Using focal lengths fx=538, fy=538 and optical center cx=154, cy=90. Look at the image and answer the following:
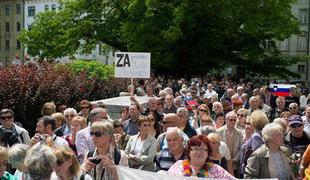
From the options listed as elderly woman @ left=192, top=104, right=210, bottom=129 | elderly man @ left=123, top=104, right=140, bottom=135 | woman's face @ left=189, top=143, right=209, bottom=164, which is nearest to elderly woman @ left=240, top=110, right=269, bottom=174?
woman's face @ left=189, top=143, right=209, bottom=164

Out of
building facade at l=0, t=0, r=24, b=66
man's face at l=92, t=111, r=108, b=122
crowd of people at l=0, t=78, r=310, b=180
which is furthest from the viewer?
building facade at l=0, t=0, r=24, b=66

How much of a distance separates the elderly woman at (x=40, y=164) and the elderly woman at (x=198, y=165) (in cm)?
158

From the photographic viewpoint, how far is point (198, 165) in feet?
18.5

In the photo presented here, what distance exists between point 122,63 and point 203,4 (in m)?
22.0

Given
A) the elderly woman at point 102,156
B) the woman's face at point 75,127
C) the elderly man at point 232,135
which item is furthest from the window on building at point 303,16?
the elderly woman at point 102,156

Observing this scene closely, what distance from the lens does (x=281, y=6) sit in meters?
36.9

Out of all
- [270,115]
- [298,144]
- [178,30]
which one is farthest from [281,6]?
Result: [298,144]

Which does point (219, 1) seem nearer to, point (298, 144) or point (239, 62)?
point (239, 62)

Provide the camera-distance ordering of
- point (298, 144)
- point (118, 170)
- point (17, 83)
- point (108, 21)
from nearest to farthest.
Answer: point (118, 170), point (298, 144), point (17, 83), point (108, 21)

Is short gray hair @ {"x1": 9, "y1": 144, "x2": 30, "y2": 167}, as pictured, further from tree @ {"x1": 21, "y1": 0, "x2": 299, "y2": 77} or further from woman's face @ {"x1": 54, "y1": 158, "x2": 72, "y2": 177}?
tree @ {"x1": 21, "y1": 0, "x2": 299, "y2": 77}

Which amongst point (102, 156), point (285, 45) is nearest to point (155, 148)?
point (102, 156)

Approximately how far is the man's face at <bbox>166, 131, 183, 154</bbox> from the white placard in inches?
267

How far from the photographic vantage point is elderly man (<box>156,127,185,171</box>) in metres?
6.47

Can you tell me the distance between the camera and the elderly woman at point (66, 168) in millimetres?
5102
